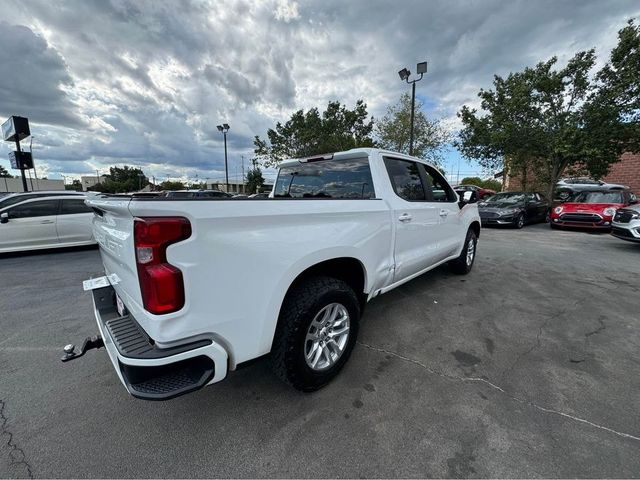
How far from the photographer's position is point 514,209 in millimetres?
11414

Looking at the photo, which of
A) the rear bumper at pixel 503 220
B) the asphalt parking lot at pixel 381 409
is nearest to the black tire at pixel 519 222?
the rear bumper at pixel 503 220

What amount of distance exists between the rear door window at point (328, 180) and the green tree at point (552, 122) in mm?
13710

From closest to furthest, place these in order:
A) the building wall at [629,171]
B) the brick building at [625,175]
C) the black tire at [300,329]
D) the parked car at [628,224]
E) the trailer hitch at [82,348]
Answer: the trailer hitch at [82,348] → the black tire at [300,329] → the parked car at [628,224] → the brick building at [625,175] → the building wall at [629,171]

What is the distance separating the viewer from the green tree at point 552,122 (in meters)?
12.0

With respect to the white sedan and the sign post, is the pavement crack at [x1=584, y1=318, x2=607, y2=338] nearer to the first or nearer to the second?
the white sedan

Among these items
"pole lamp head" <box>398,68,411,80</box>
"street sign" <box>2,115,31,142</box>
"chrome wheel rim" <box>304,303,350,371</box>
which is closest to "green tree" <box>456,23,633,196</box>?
"pole lamp head" <box>398,68,411,80</box>

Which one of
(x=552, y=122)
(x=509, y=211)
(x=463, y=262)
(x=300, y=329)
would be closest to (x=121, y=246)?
(x=300, y=329)

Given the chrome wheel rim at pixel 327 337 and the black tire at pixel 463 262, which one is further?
the black tire at pixel 463 262

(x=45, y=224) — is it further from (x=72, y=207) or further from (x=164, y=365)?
(x=164, y=365)

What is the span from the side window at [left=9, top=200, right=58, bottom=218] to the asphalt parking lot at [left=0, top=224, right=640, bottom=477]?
4428 millimetres

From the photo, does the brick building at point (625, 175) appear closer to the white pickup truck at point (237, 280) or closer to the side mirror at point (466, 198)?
the side mirror at point (466, 198)

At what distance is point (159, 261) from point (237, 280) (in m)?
0.40

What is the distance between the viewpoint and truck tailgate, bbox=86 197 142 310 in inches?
60.0

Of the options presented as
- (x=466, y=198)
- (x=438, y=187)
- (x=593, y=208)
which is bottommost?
(x=593, y=208)
